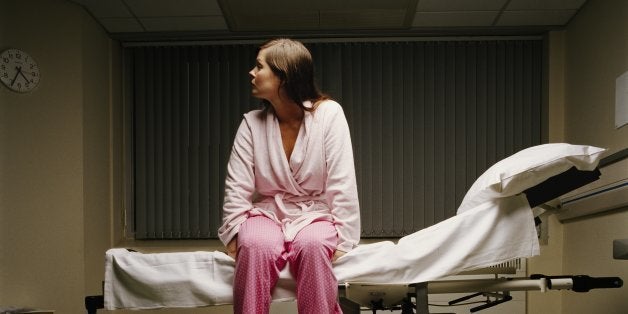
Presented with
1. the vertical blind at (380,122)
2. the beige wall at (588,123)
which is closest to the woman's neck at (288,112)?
the beige wall at (588,123)

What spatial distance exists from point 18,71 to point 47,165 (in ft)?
1.74

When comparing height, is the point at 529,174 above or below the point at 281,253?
above

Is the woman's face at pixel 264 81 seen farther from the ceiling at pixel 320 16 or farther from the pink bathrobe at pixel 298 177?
the ceiling at pixel 320 16

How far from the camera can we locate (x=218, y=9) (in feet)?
11.4

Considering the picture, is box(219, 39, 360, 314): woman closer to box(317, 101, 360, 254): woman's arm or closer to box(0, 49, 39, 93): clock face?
box(317, 101, 360, 254): woman's arm

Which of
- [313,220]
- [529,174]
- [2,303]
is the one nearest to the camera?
[529,174]

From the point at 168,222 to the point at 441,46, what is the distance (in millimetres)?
2089

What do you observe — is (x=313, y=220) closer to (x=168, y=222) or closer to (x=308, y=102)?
(x=308, y=102)

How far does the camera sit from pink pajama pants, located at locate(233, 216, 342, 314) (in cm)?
175

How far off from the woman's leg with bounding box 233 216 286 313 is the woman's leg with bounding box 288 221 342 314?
2.3 inches

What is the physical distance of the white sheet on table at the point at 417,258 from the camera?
1818mm

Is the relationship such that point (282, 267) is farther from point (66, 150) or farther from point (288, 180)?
point (66, 150)

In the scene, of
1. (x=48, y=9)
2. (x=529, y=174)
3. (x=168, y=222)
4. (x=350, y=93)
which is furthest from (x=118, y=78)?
(x=529, y=174)

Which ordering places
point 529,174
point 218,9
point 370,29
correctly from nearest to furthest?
point 529,174 → point 218,9 → point 370,29
